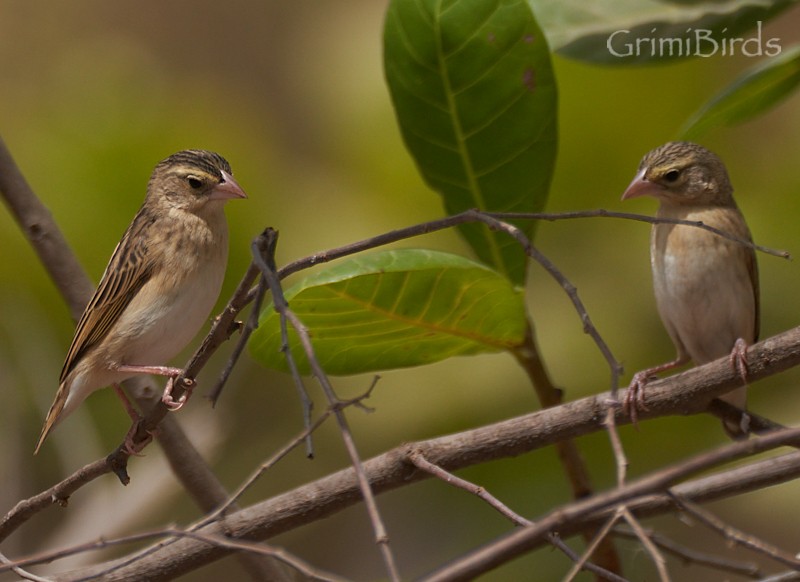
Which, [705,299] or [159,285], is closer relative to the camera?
[159,285]

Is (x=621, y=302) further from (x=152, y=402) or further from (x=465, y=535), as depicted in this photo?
(x=152, y=402)

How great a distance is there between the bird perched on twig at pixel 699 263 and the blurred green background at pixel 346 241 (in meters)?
0.25

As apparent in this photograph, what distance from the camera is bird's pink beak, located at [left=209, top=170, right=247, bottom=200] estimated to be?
161 cm

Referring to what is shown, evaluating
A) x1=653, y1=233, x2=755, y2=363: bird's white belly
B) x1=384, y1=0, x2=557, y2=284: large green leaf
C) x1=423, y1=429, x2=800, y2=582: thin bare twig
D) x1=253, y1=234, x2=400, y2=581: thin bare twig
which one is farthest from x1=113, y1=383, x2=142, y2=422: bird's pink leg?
x1=423, y1=429, x2=800, y2=582: thin bare twig

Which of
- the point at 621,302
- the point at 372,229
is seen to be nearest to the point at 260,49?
the point at 372,229

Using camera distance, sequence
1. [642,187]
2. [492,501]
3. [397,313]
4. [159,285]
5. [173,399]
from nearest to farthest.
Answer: [492,501] → [173,399] → [397,313] → [159,285] → [642,187]

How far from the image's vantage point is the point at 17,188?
1.53 metres

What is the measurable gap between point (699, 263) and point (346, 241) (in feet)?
2.81

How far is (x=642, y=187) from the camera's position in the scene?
1.86 m

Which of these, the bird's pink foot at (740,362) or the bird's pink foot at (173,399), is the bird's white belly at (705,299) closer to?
the bird's pink foot at (740,362)

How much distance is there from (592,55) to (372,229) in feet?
2.39

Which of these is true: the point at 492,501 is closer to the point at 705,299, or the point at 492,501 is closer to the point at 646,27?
the point at 705,299

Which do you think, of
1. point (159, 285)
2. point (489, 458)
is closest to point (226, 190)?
point (159, 285)

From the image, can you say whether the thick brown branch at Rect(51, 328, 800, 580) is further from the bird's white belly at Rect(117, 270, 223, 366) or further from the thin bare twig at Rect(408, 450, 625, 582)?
the bird's white belly at Rect(117, 270, 223, 366)
